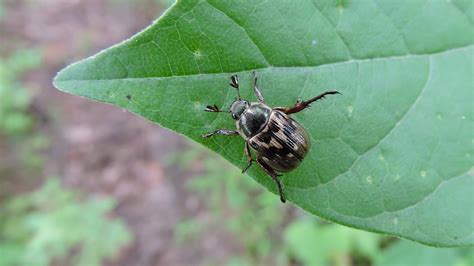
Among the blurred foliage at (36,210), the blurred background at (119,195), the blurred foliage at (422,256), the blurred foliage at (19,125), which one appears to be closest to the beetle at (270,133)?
the blurred foliage at (422,256)

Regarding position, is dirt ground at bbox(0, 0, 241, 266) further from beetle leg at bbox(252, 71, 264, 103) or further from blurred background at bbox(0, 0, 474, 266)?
beetle leg at bbox(252, 71, 264, 103)

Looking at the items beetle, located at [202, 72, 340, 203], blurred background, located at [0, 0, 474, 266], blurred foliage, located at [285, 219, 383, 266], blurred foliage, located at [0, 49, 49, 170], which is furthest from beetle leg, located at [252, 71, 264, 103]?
blurred foliage, located at [0, 49, 49, 170]

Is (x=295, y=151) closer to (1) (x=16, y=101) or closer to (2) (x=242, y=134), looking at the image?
(2) (x=242, y=134)

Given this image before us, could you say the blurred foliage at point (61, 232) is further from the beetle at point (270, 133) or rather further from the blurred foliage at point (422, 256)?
the beetle at point (270, 133)

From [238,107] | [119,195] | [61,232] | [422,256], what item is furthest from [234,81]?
[119,195]

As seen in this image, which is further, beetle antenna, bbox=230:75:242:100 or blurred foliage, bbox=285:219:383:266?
blurred foliage, bbox=285:219:383:266

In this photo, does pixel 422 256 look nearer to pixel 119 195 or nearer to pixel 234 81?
pixel 234 81

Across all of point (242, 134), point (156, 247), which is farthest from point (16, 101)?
point (242, 134)
